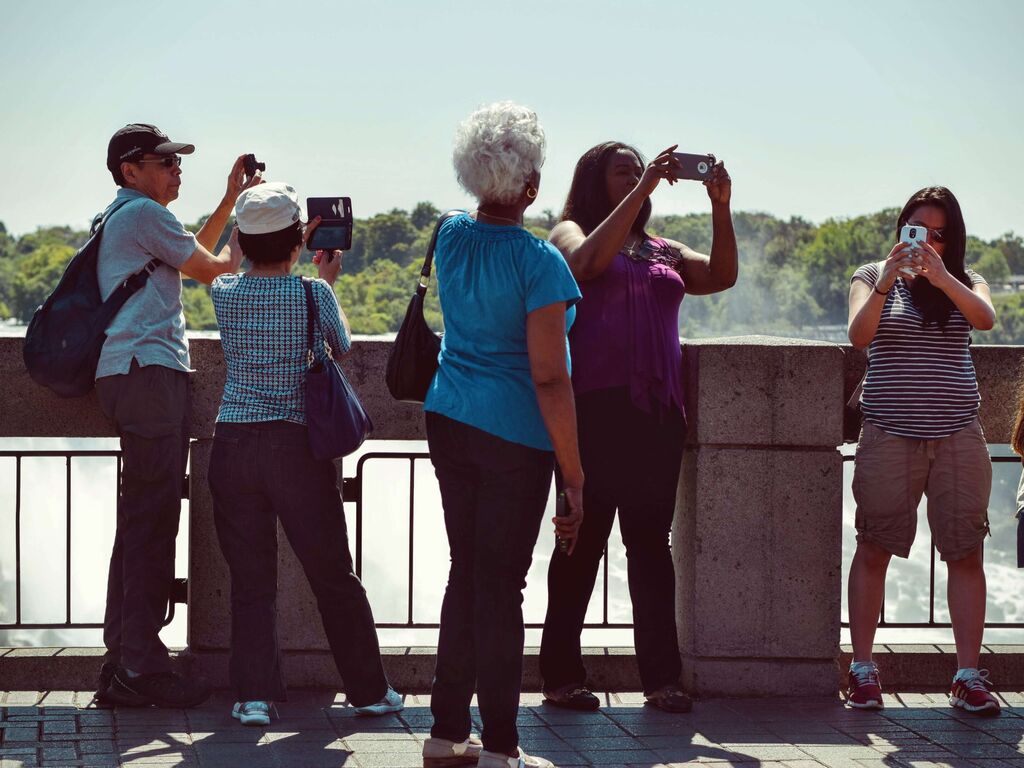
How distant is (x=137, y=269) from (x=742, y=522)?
93.2 inches

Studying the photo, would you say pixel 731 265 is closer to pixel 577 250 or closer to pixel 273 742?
pixel 577 250

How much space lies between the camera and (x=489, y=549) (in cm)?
367

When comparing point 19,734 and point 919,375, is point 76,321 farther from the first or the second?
point 919,375

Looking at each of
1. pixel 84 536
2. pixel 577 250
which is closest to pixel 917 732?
pixel 577 250

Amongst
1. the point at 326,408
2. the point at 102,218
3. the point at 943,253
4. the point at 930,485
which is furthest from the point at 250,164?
the point at 930,485

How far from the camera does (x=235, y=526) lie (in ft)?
14.3

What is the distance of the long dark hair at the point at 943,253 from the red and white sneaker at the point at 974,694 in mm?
1263

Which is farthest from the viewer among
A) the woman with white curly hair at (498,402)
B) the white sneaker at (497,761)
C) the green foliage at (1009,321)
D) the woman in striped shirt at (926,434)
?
the green foliage at (1009,321)

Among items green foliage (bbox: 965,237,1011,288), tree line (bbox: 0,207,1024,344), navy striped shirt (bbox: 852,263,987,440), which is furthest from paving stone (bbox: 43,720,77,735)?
green foliage (bbox: 965,237,1011,288)

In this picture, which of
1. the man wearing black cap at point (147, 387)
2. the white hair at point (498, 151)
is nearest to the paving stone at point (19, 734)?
the man wearing black cap at point (147, 387)

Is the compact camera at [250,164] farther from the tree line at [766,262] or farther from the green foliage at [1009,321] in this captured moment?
the green foliage at [1009,321]

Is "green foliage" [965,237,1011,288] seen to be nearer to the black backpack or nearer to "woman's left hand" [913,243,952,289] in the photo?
"woman's left hand" [913,243,952,289]

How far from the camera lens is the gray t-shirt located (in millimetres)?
4523

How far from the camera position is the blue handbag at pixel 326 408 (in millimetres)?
4219
